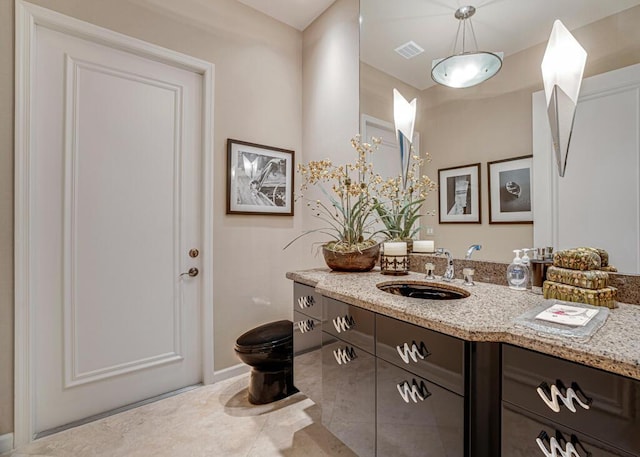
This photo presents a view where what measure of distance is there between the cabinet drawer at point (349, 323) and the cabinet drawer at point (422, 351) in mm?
52

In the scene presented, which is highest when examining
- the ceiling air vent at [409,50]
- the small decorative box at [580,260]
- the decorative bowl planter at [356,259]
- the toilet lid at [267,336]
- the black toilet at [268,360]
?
the ceiling air vent at [409,50]

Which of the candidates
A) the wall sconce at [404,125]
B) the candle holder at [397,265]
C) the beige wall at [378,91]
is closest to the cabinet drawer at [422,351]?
the candle holder at [397,265]

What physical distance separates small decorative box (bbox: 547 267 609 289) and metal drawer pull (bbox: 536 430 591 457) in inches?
21.8

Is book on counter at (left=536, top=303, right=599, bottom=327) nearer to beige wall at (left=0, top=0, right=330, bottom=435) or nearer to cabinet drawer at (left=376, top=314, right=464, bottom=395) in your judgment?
cabinet drawer at (left=376, top=314, right=464, bottom=395)

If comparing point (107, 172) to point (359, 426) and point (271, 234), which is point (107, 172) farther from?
point (359, 426)

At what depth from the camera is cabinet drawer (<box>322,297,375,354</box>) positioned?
1.23 metres

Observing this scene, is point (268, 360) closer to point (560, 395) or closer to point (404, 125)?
point (560, 395)

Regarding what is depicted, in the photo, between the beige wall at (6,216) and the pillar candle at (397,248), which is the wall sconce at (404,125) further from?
the beige wall at (6,216)

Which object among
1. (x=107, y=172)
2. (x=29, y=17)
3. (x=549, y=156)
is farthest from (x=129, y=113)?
(x=549, y=156)

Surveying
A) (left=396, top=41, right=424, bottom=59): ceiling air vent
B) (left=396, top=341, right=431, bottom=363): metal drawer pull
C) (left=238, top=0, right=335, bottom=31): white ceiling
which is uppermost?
(left=238, top=0, right=335, bottom=31): white ceiling

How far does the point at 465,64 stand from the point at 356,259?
Answer: 4.03 feet

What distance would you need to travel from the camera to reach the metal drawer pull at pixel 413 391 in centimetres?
102

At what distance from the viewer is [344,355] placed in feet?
4.46

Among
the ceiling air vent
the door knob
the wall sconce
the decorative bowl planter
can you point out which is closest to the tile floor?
the door knob
